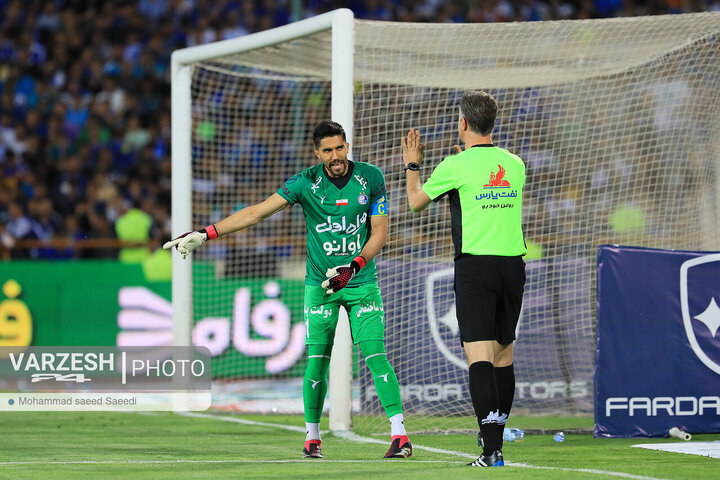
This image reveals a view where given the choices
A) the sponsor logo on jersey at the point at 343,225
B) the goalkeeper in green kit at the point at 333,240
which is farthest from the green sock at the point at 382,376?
the sponsor logo on jersey at the point at 343,225

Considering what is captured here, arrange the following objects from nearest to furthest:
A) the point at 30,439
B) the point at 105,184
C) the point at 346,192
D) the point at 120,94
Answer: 1. the point at 346,192
2. the point at 30,439
3. the point at 105,184
4. the point at 120,94

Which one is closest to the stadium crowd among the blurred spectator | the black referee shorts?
the blurred spectator

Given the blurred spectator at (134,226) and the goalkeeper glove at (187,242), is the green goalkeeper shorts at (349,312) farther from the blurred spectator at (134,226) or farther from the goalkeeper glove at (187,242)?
the blurred spectator at (134,226)

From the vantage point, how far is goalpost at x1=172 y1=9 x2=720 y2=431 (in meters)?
9.53

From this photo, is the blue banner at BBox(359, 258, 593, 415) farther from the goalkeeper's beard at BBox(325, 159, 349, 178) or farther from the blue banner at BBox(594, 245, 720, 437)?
the goalkeeper's beard at BBox(325, 159, 349, 178)

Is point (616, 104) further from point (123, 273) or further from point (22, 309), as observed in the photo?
point (22, 309)

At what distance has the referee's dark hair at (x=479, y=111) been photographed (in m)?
6.20

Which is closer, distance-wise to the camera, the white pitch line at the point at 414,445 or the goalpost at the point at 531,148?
the white pitch line at the point at 414,445

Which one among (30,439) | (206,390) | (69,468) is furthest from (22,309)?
(69,468)

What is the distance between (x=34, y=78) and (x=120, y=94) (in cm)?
162

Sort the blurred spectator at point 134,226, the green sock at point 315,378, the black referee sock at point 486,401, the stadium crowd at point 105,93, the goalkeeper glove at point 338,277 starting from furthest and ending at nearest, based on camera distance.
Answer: the stadium crowd at point 105,93
the blurred spectator at point 134,226
the green sock at point 315,378
the goalkeeper glove at point 338,277
the black referee sock at point 486,401

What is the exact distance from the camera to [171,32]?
2047 centimetres

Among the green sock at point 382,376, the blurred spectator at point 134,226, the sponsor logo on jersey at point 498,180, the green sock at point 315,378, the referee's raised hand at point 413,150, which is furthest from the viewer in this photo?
the blurred spectator at point 134,226

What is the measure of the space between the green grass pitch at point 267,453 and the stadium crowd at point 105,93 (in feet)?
20.7
